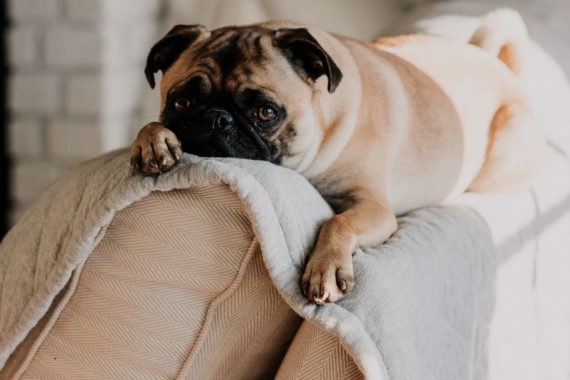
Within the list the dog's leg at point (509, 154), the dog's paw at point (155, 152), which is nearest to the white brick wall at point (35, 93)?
the dog's leg at point (509, 154)

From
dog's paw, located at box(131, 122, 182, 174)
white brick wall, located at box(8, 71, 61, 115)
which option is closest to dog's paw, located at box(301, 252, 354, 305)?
A: dog's paw, located at box(131, 122, 182, 174)

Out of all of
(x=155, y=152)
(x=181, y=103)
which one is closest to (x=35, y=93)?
(x=181, y=103)

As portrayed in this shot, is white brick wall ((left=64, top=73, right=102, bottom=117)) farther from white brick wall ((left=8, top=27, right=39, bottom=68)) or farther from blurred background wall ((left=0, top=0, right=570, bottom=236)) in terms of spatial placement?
white brick wall ((left=8, top=27, right=39, bottom=68))

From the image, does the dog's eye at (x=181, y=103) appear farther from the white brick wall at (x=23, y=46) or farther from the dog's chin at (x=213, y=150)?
the white brick wall at (x=23, y=46)

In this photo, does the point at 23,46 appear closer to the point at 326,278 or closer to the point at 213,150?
the point at 213,150

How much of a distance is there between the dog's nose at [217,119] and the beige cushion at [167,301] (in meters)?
0.23

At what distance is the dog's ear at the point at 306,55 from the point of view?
1.32 metres

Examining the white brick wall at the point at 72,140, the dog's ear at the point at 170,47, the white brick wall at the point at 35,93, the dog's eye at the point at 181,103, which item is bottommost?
the white brick wall at the point at 72,140

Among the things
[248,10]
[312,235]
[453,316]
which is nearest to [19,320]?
[312,235]

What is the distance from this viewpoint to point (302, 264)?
113 centimetres

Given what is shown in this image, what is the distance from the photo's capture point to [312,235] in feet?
3.93

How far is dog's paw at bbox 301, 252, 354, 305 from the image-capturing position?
1051 mm

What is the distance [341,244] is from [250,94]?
1.09 ft

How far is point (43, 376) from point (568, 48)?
1.90 metres
